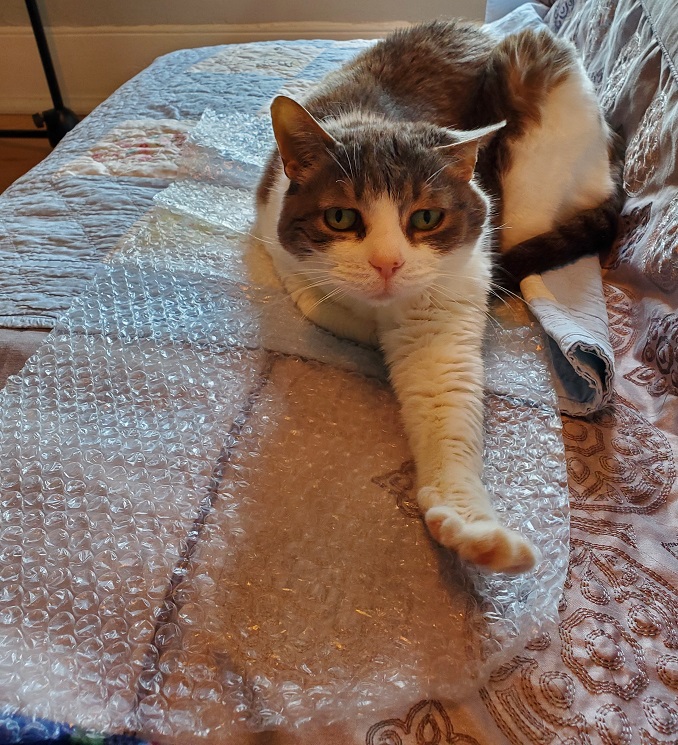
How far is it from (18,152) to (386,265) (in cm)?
302

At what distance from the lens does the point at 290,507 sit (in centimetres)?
80

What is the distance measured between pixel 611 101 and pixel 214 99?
3.69 ft

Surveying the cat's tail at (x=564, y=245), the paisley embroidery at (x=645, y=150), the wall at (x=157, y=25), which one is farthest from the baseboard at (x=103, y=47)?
the cat's tail at (x=564, y=245)

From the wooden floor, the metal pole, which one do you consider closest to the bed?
the wooden floor

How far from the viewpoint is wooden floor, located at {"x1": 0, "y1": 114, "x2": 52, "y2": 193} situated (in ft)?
9.66

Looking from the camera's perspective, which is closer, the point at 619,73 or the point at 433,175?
the point at 433,175

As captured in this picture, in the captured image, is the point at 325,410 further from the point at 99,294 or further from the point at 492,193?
the point at 492,193

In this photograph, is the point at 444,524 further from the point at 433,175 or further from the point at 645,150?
the point at 645,150

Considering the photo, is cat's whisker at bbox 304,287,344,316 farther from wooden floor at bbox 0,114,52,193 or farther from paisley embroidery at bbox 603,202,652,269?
wooden floor at bbox 0,114,52,193

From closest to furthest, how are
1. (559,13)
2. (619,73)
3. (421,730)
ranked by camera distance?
(421,730) < (619,73) < (559,13)

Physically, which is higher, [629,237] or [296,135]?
[296,135]

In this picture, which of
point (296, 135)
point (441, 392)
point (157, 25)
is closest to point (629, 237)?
point (441, 392)

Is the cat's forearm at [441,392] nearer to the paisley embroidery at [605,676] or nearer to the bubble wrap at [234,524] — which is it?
the bubble wrap at [234,524]

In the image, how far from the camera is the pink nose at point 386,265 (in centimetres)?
89
